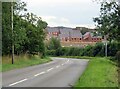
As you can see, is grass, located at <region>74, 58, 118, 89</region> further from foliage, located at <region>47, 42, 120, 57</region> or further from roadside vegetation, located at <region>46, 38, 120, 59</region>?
foliage, located at <region>47, 42, 120, 57</region>

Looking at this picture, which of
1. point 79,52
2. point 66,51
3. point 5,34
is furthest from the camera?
point 66,51

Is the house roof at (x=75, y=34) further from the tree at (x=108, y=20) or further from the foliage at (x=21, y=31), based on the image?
the tree at (x=108, y=20)

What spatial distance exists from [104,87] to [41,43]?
4665 centimetres

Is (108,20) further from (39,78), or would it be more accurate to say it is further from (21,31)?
(21,31)

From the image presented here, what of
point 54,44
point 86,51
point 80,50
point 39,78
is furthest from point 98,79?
point 54,44

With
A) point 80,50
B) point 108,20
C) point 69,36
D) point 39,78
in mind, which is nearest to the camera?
point 39,78

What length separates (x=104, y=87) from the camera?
1586 centimetres

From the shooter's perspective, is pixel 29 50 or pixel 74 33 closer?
pixel 29 50

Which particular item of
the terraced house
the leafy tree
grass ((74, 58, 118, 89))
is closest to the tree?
grass ((74, 58, 118, 89))

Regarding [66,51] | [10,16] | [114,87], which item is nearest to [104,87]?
[114,87]

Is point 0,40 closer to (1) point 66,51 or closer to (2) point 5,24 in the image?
(2) point 5,24

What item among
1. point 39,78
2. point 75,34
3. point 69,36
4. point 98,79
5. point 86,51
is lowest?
point 86,51

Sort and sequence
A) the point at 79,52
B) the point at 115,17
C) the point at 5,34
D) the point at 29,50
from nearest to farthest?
the point at 115,17, the point at 5,34, the point at 29,50, the point at 79,52

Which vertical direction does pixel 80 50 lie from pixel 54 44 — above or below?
below
